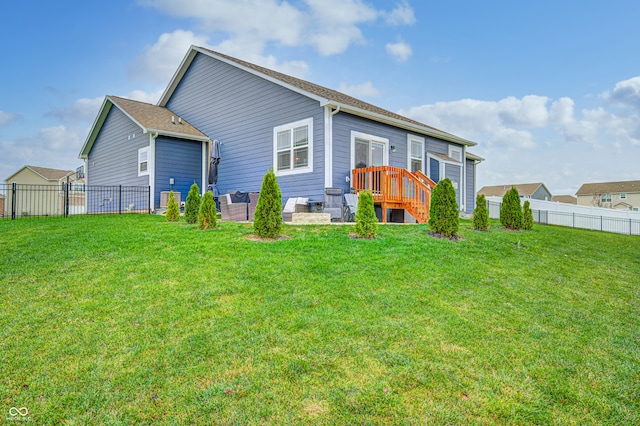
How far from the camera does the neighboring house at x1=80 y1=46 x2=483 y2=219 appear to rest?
35.7 feet

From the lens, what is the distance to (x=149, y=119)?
14.1 m

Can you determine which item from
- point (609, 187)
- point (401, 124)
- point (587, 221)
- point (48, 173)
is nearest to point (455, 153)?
point (401, 124)

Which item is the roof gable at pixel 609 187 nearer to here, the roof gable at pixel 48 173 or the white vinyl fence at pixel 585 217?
the white vinyl fence at pixel 585 217

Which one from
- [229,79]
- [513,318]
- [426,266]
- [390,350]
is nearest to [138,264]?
[390,350]

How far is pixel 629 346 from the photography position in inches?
147

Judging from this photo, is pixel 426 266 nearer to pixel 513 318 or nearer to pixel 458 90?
pixel 513 318

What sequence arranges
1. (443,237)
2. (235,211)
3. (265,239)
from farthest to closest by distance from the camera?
(235,211) < (443,237) < (265,239)

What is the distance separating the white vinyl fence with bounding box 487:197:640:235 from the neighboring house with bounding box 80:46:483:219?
599 cm

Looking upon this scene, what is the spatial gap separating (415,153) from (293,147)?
16.4 feet

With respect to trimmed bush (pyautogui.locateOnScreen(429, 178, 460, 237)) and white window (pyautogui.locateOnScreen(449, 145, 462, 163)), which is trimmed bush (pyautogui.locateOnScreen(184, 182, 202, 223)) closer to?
trimmed bush (pyautogui.locateOnScreen(429, 178, 460, 237))

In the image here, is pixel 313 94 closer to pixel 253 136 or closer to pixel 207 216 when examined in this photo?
pixel 253 136

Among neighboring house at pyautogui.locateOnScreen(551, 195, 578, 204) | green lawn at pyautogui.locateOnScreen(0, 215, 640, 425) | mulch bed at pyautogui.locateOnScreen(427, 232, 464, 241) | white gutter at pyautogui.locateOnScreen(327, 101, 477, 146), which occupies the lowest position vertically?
green lawn at pyautogui.locateOnScreen(0, 215, 640, 425)

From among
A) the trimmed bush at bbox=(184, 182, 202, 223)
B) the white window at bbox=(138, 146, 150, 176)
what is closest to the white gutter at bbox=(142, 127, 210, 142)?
the white window at bbox=(138, 146, 150, 176)

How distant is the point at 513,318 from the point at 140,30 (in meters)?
13.5
